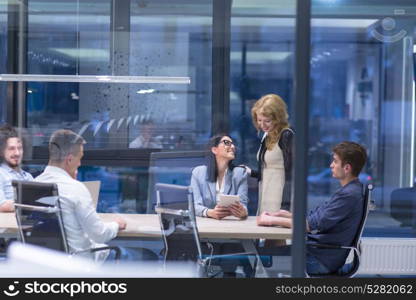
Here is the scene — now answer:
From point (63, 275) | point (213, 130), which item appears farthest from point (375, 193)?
point (63, 275)

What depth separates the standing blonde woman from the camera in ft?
19.3

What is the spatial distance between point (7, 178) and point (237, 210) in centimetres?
151

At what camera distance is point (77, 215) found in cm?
498

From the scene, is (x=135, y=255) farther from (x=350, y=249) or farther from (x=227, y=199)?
(x=350, y=249)

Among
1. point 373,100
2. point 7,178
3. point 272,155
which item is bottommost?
point 7,178

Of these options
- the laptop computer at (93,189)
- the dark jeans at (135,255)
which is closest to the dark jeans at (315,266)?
the dark jeans at (135,255)

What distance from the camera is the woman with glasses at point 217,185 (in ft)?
18.8

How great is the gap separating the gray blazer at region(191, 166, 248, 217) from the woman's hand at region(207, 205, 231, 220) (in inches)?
2.7

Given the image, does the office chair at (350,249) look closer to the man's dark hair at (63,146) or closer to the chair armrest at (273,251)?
the chair armrest at (273,251)

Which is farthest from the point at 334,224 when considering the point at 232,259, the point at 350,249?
the point at 232,259

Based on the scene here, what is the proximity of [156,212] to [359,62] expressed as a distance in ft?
12.2

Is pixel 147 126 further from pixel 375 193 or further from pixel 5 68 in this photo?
pixel 375 193

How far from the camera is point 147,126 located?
23.3 feet

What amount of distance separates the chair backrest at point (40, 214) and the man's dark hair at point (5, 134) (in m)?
1.01
